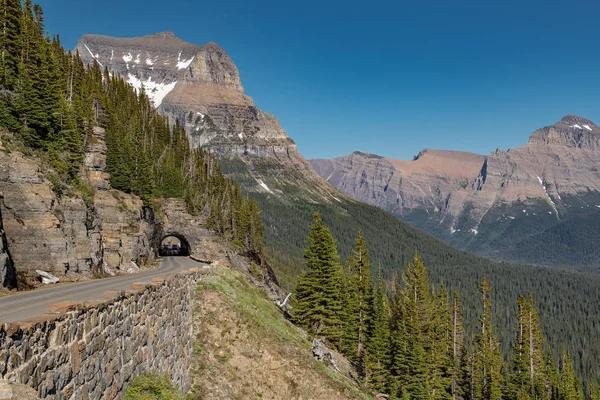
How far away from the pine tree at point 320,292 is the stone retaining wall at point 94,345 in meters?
29.9

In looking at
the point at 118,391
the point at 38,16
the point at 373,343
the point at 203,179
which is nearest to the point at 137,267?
the point at 373,343

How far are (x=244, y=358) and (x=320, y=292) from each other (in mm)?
22852

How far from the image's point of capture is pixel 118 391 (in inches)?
412

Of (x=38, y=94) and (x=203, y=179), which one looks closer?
(x=38, y=94)

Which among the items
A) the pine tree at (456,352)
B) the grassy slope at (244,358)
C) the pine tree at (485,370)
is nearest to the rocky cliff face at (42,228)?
the grassy slope at (244,358)

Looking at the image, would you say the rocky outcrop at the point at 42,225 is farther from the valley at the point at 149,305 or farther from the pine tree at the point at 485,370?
the pine tree at the point at 485,370

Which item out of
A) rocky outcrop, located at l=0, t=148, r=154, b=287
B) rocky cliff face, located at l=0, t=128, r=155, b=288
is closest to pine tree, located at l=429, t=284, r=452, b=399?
rocky cliff face, located at l=0, t=128, r=155, b=288

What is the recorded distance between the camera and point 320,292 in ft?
150

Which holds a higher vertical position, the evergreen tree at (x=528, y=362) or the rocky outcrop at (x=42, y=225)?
the rocky outcrop at (x=42, y=225)

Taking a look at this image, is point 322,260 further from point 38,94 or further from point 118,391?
point 118,391

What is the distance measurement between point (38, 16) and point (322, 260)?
201 ft

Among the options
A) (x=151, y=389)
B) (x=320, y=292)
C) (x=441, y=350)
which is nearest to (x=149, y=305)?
(x=151, y=389)

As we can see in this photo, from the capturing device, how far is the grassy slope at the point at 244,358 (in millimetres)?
21297

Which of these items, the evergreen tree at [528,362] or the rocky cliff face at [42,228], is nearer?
the rocky cliff face at [42,228]
